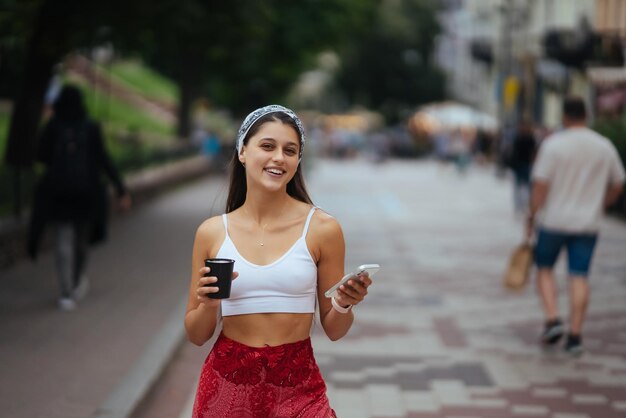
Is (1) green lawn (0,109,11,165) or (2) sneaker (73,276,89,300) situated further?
(1) green lawn (0,109,11,165)

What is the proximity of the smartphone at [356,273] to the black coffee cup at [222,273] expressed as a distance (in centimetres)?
32

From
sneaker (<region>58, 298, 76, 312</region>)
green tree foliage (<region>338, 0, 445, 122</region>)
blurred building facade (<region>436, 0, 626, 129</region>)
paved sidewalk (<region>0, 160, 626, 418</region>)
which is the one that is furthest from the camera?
green tree foliage (<region>338, 0, 445, 122</region>)

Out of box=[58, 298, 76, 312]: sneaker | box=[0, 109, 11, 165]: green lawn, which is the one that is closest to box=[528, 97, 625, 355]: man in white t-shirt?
box=[58, 298, 76, 312]: sneaker

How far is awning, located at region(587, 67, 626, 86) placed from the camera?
28.5 metres

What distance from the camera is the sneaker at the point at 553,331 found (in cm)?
909

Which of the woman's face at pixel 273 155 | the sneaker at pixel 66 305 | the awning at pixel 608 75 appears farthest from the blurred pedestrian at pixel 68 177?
the awning at pixel 608 75

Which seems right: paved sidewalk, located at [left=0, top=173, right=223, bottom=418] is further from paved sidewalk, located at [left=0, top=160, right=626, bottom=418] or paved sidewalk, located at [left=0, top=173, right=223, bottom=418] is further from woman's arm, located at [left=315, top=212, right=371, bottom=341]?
woman's arm, located at [left=315, top=212, right=371, bottom=341]

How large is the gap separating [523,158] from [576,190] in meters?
13.4

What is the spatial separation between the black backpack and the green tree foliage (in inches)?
2547

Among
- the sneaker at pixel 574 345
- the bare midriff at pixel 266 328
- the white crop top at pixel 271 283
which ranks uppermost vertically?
the white crop top at pixel 271 283

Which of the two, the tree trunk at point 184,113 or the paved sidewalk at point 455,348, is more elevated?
the tree trunk at point 184,113

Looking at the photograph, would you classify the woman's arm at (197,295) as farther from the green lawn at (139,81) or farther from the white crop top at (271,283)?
the green lawn at (139,81)

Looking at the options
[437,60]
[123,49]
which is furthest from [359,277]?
[437,60]

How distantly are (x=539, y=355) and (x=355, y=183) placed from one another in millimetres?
27630
